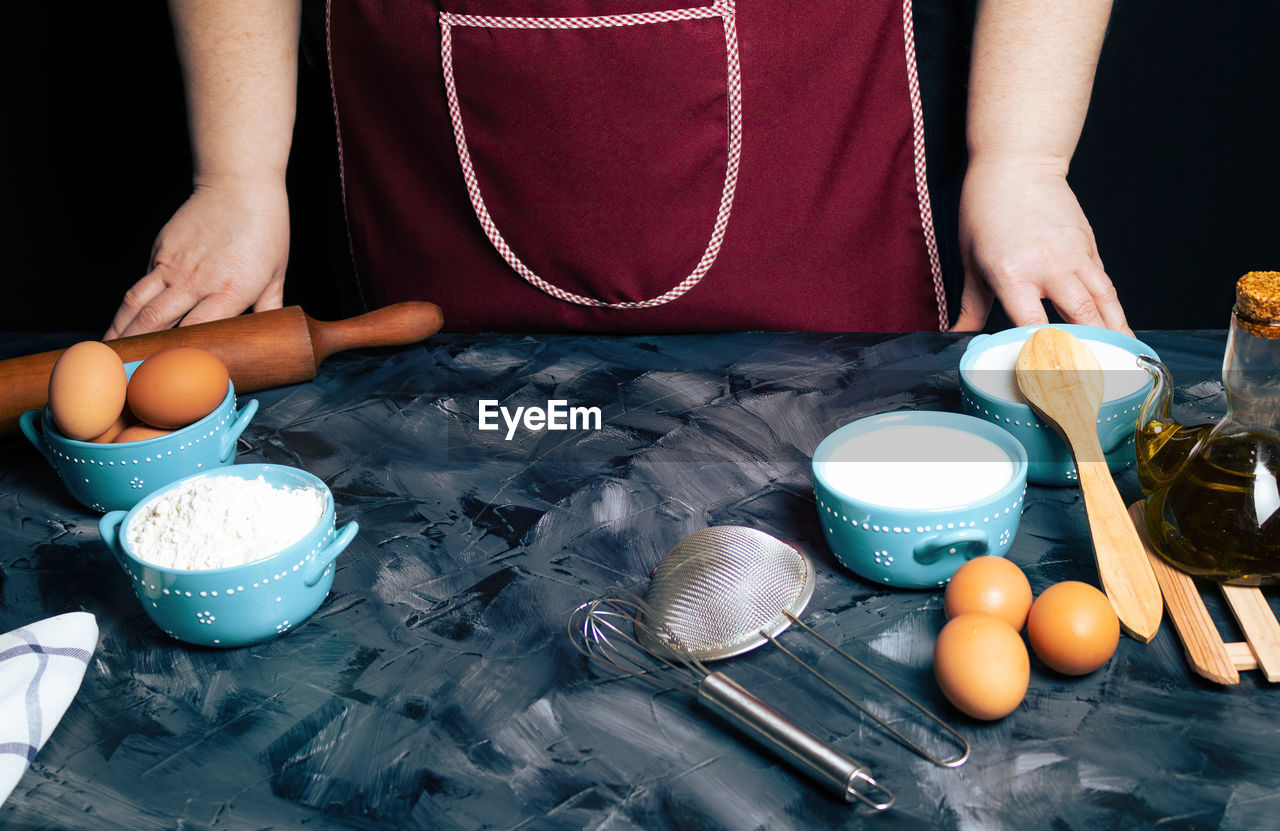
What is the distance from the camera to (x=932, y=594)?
26.7 inches

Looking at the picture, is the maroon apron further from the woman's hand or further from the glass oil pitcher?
the glass oil pitcher

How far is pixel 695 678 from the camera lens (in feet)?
2.01

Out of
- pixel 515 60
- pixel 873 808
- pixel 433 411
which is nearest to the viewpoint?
pixel 873 808

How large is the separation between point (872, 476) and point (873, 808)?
25 cm

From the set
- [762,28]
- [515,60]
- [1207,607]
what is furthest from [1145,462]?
[515,60]

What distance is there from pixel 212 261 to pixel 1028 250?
90cm

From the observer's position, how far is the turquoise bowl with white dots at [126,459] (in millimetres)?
784

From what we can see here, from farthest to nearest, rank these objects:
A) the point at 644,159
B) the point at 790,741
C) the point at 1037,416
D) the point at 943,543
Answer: the point at 644,159, the point at 1037,416, the point at 943,543, the point at 790,741

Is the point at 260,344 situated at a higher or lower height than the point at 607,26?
lower

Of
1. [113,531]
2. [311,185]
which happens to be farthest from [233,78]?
[113,531]

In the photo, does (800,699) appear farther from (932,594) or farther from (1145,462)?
(1145,462)

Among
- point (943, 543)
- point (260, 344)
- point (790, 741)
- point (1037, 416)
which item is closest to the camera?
point (790, 741)

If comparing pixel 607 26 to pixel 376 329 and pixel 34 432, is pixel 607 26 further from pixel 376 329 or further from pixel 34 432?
pixel 34 432

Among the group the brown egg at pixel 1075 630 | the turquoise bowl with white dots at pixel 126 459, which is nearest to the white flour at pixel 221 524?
the turquoise bowl with white dots at pixel 126 459
